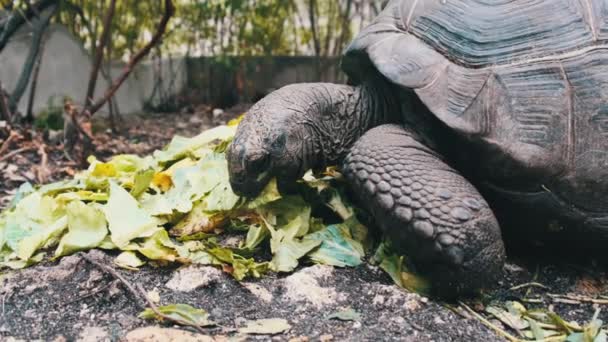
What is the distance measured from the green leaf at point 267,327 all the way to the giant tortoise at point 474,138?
1.63 feet

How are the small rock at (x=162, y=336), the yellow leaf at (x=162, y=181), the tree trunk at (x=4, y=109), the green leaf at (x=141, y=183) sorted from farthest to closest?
the tree trunk at (x=4, y=109), the yellow leaf at (x=162, y=181), the green leaf at (x=141, y=183), the small rock at (x=162, y=336)

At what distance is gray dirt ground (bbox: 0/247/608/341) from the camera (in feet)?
6.27

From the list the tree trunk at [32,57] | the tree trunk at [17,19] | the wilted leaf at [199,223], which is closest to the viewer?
the wilted leaf at [199,223]

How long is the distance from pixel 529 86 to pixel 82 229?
1673 millimetres

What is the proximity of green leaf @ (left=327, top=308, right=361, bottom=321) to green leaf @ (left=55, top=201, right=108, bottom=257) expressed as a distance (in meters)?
0.92

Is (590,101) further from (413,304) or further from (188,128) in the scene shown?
(188,128)

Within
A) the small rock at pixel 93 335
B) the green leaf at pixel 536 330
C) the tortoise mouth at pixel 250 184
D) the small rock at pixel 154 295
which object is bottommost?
the green leaf at pixel 536 330

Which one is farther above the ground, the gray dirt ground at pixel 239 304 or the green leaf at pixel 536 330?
the gray dirt ground at pixel 239 304

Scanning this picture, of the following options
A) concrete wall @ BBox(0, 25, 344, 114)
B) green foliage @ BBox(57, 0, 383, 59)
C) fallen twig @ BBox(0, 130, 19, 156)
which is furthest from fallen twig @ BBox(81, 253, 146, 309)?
concrete wall @ BBox(0, 25, 344, 114)

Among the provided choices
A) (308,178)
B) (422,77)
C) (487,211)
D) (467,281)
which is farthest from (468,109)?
(308,178)

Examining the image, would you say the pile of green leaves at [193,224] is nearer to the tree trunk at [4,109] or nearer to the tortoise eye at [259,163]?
the tortoise eye at [259,163]

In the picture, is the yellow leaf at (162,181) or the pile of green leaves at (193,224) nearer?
the pile of green leaves at (193,224)

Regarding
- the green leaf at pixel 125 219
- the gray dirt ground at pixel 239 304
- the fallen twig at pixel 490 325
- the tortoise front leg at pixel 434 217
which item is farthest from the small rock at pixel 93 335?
the fallen twig at pixel 490 325

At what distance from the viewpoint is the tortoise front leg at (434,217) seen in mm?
2080
